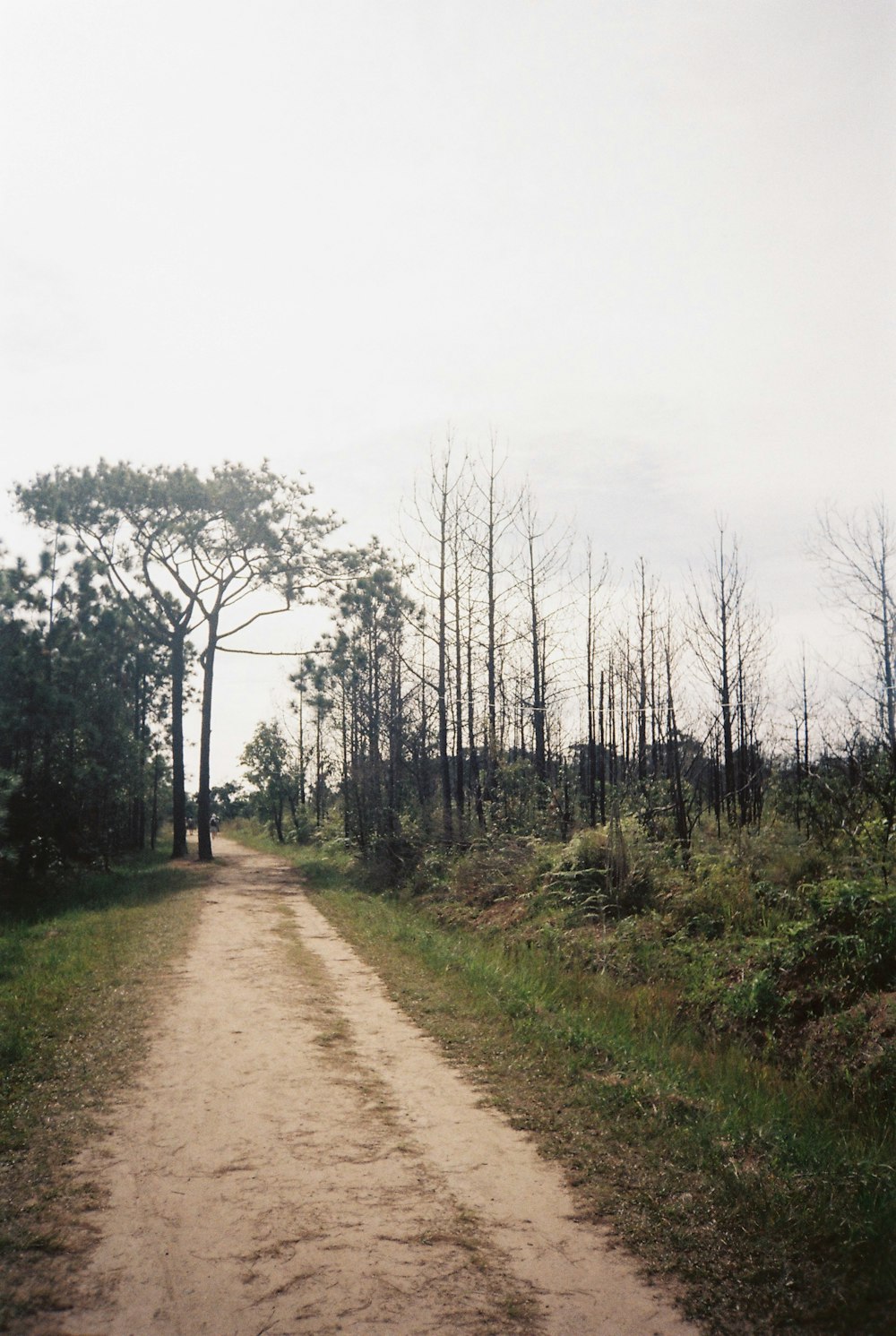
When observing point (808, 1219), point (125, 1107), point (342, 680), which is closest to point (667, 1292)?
point (808, 1219)

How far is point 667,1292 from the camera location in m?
3.96

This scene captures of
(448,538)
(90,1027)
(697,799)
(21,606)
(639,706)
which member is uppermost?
(448,538)

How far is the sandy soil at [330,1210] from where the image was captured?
3.77 metres

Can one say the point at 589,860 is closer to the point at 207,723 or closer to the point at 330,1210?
the point at 330,1210

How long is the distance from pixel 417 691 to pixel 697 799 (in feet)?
35.5

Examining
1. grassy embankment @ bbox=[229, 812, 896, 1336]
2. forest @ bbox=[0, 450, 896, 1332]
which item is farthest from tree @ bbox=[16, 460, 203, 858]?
grassy embankment @ bbox=[229, 812, 896, 1336]

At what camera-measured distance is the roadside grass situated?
14.1 ft

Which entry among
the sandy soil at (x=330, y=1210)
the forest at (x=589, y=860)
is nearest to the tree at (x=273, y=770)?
the forest at (x=589, y=860)

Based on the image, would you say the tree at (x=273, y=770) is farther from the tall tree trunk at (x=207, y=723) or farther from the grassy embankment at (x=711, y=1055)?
the grassy embankment at (x=711, y=1055)

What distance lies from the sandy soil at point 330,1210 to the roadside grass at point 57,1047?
238 millimetres

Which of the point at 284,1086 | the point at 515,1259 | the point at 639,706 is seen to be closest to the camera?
the point at 515,1259

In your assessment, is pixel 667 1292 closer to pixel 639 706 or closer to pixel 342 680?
pixel 639 706

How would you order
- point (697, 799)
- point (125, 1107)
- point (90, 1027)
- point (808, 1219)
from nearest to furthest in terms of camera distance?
point (808, 1219) → point (125, 1107) → point (90, 1027) → point (697, 799)

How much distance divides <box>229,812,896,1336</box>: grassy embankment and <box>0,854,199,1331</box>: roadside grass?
3.01m
